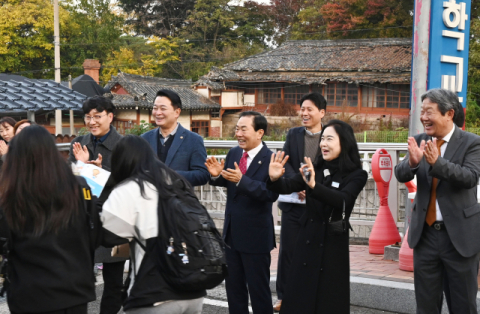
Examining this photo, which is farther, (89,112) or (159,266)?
(89,112)

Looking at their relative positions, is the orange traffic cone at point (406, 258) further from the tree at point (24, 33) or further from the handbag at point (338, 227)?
the tree at point (24, 33)

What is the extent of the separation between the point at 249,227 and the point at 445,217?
145 cm

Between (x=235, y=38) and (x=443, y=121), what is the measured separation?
146 feet

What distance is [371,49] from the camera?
36.1m

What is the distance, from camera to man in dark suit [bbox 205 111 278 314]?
4270mm

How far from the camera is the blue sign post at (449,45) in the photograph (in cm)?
578

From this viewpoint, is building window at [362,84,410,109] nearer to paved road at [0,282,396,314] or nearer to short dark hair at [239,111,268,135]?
paved road at [0,282,396,314]

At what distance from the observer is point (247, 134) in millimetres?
4492

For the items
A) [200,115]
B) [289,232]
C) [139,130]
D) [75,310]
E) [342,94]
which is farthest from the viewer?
[200,115]

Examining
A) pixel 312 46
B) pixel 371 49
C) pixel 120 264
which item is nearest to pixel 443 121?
pixel 120 264

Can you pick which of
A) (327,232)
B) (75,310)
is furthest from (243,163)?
(75,310)

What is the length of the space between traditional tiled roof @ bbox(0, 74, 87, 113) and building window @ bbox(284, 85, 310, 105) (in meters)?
30.3

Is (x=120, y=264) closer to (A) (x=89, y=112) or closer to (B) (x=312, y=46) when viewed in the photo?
(A) (x=89, y=112)

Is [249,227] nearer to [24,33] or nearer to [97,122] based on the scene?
[97,122]
